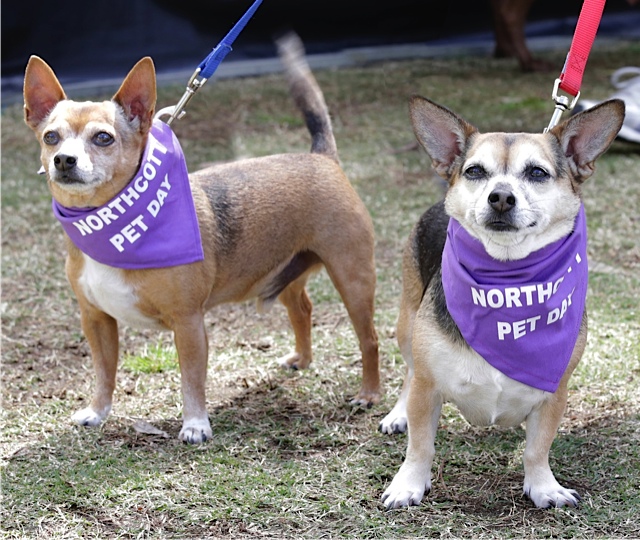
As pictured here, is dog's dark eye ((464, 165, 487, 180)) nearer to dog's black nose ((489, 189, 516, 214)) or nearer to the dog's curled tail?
dog's black nose ((489, 189, 516, 214))

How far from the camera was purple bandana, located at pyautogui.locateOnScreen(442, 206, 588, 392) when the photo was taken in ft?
9.76

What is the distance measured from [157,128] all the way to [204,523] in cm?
165

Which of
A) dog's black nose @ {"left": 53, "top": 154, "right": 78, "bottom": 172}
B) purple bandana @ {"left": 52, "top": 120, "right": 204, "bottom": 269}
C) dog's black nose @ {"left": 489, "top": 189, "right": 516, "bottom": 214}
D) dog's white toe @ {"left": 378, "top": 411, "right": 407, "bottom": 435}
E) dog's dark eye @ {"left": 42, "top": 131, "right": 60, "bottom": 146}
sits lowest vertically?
dog's white toe @ {"left": 378, "top": 411, "right": 407, "bottom": 435}

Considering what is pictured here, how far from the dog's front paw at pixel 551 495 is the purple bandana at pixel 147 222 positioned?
1.59 meters

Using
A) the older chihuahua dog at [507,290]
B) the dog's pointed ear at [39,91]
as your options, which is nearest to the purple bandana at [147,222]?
the dog's pointed ear at [39,91]

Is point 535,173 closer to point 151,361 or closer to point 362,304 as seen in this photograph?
point 362,304

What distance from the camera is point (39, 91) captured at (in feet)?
12.1

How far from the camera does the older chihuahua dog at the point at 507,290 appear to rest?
2.94m

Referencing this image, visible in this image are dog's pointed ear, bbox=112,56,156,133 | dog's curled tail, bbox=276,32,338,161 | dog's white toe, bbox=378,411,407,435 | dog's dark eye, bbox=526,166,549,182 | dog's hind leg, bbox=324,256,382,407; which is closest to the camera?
dog's dark eye, bbox=526,166,549,182

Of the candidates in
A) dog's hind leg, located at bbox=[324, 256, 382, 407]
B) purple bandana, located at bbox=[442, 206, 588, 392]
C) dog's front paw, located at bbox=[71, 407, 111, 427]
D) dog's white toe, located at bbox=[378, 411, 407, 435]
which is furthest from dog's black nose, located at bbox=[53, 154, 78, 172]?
dog's white toe, located at bbox=[378, 411, 407, 435]

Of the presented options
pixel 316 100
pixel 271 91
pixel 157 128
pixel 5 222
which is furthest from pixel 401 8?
pixel 157 128

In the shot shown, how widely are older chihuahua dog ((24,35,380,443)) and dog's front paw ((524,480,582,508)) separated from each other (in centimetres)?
106

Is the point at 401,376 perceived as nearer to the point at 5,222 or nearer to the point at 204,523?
the point at 204,523

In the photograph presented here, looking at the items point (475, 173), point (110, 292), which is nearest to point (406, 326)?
point (475, 173)
